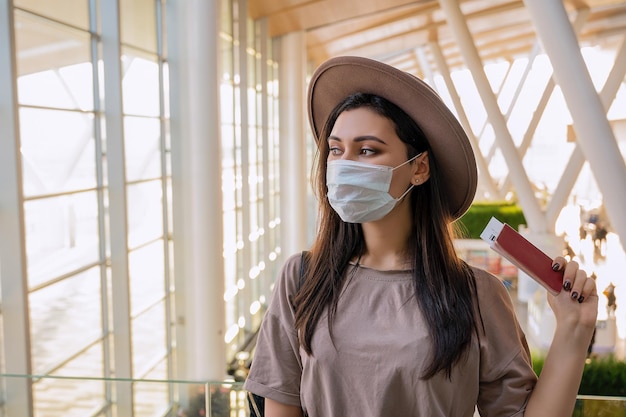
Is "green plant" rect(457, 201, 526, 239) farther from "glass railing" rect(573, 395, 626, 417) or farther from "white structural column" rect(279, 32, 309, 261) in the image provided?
"glass railing" rect(573, 395, 626, 417)

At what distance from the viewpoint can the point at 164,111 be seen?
12.4 meters

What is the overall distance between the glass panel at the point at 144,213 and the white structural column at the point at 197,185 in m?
0.46

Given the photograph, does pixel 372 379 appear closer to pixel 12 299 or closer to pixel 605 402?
pixel 605 402

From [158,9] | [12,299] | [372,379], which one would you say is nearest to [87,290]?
[12,299]

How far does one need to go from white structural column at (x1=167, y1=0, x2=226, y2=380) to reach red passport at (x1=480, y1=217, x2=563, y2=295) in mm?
10337

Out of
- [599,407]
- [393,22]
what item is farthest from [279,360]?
[393,22]

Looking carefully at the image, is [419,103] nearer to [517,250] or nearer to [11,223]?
[517,250]

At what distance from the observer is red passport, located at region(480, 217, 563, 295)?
2.17 m

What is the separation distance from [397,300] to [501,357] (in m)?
0.38

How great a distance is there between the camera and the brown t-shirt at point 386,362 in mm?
2195

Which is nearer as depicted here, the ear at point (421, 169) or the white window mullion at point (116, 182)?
the ear at point (421, 169)

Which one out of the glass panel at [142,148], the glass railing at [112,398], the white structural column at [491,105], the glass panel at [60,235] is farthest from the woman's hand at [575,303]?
the white structural column at [491,105]

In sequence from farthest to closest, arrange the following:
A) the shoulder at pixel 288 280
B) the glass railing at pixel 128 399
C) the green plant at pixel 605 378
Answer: the green plant at pixel 605 378 → the glass railing at pixel 128 399 → the shoulder at pixel 288 280

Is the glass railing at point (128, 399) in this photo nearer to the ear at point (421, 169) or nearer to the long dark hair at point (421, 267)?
the long dark hair at point (421, 267)
